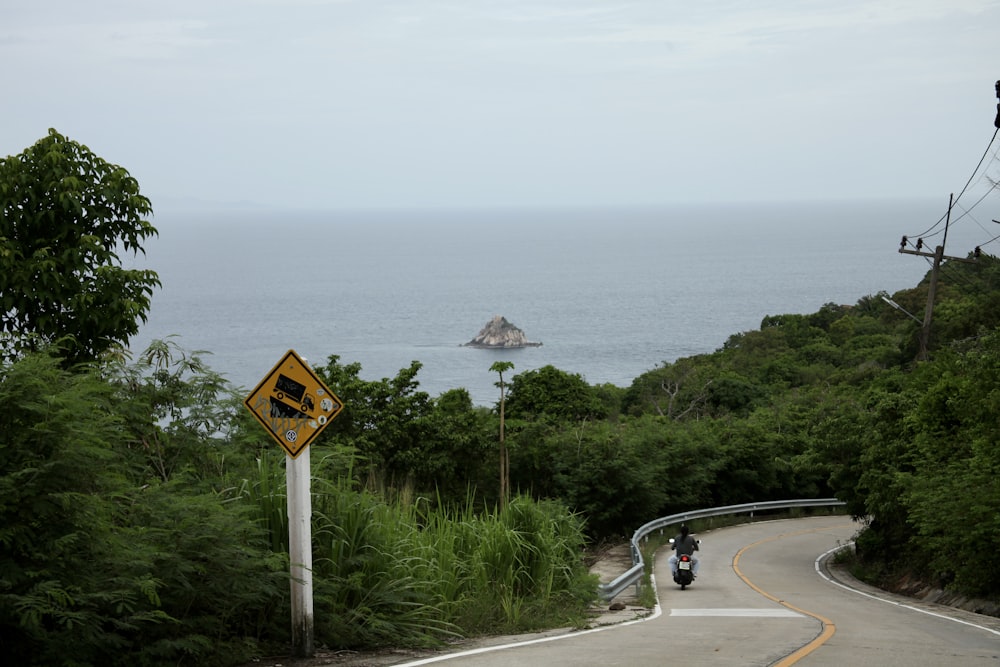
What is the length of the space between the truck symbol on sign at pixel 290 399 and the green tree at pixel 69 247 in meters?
4.10

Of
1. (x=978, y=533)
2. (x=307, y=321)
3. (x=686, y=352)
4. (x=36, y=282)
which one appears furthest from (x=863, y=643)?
(x=307, y=321)

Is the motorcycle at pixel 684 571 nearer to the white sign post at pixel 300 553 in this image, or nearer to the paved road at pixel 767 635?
the paved road at pixel 767 635

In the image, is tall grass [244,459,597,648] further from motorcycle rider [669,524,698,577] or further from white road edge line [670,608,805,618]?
motorcycle rider [669,524,698,577]

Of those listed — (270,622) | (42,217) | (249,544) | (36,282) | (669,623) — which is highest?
(42,217)

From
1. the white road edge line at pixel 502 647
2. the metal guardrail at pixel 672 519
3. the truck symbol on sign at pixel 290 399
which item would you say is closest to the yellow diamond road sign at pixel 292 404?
the truck symbol on sign at pixel 290 399

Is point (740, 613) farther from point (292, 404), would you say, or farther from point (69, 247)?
point (69, 247)

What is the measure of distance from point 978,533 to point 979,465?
7.42 feet

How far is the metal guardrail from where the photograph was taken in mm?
15012

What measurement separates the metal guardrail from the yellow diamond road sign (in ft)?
22.8

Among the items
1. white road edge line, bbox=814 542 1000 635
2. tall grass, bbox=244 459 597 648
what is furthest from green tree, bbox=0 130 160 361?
white road edge line, bbox=814 542 1000 635

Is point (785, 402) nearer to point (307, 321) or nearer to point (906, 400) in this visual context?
point (906, 400)

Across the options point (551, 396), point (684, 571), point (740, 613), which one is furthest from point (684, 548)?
point (551, 396)

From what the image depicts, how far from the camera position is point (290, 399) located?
8305 mm

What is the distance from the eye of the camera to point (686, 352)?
13438cm
